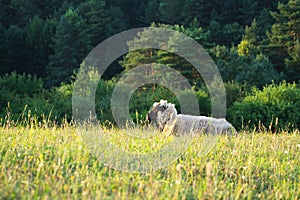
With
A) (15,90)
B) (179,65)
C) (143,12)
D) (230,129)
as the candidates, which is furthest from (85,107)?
(143,12)

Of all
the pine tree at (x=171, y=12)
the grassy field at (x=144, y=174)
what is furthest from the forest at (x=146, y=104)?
the pine tree at (x=171, y=12)

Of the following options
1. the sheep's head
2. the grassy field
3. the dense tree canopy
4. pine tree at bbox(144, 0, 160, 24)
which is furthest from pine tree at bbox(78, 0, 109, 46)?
the grassy field

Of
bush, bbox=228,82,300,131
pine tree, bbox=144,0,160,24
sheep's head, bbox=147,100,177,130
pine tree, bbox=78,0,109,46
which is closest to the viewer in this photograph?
sheep's head, bbox=147,100,177,130

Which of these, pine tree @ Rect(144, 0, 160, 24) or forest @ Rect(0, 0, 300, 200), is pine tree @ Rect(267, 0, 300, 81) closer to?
forest @ Rect(0, 0, 300, 200)

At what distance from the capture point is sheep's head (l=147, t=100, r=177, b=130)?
10.1 metres

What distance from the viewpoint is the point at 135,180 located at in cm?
508

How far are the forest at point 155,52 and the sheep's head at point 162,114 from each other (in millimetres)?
9959

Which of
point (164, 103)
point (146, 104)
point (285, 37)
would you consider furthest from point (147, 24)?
point (164, 103)

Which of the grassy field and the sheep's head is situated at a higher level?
the sheep's head

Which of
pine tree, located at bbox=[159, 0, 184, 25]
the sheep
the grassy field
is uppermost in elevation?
pine tree, located at bbox=[159, 0, 184, 25]

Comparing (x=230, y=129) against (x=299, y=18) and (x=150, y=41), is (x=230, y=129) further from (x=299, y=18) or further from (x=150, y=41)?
(x=299, y=18)

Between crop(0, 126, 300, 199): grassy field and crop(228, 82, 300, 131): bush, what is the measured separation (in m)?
12.2

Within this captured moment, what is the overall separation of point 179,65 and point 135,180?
2533cm

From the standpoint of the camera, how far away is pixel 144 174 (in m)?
5.41
